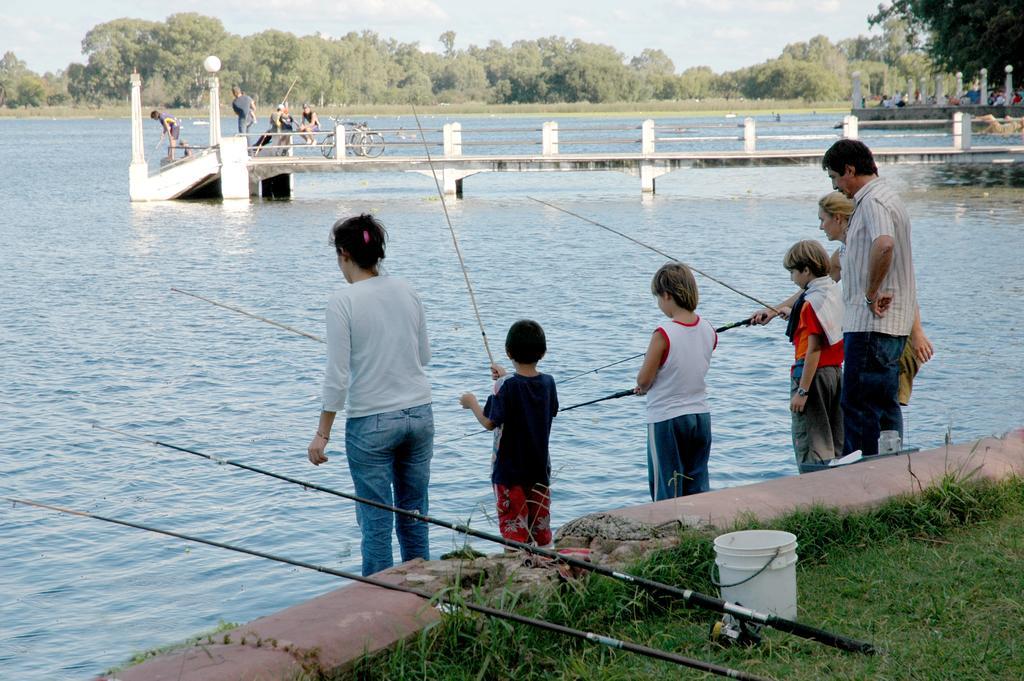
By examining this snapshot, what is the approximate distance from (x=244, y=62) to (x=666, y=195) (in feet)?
243

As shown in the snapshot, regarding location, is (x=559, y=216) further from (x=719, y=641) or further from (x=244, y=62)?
(x=244, y=62)

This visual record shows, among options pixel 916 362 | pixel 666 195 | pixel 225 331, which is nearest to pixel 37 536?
pixel 916 362

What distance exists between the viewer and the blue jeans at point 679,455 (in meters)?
5.14

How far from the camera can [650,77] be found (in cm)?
14275

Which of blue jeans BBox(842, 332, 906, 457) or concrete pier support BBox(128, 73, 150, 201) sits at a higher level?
concrete pier support BBox(128, 73, 150, 201)

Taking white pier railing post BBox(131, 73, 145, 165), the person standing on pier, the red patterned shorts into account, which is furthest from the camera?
the person standing on pier

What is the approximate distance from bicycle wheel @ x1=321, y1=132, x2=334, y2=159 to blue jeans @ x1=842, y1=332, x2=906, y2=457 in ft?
83.3

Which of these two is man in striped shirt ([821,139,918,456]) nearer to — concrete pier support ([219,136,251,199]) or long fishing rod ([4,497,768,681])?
long fishing rod ([4,497,768,681])

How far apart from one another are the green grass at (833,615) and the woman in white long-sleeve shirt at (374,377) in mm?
933

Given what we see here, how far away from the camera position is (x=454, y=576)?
3928mm

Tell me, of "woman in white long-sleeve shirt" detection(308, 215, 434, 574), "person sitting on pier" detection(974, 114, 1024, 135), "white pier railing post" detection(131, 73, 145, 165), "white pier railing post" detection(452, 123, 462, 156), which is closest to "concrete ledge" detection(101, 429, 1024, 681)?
"woman in white long-sleeve shirt" detection(308, 215, 434, 574)

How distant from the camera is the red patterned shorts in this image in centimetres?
479

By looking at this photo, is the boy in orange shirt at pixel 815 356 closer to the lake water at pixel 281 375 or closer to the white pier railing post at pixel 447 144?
the lake water at pixel 281 375

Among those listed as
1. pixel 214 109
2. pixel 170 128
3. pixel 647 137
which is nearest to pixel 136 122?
pixel 170 128
